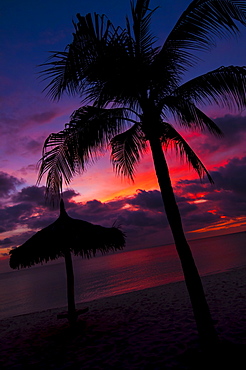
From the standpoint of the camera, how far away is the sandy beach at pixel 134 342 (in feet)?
15.5

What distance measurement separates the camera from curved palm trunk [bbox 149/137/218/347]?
418 cm

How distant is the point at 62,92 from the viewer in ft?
17.5

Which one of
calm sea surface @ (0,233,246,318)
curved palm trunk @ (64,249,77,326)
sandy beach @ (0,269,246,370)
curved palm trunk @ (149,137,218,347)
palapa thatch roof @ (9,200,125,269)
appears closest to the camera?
curved palm trunk @ (149,137,218,347)

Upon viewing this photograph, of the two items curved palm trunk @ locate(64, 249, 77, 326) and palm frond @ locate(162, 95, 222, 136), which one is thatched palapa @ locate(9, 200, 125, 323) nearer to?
curved palm trunk @ locate(64, 249, 77, 326)

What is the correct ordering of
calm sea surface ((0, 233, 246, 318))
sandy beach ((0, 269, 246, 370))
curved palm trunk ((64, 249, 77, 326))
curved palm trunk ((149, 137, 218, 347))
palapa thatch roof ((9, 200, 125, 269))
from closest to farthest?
curved palm trunk ((149, 137, 218, 347)), sandy beach ((0, 269, 246, 370)), palapa thatch roof ((9, 200, 125, 269)), curved palm trunk ((64, 249, 77, 326)), calm sea surface ((0, 233, 246, 318))

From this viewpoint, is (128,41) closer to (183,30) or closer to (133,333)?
(183,30)

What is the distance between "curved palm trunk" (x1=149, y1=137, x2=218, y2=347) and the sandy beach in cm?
37

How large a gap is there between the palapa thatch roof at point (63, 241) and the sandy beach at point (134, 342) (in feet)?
6.47

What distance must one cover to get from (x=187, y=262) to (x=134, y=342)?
8.89 feet

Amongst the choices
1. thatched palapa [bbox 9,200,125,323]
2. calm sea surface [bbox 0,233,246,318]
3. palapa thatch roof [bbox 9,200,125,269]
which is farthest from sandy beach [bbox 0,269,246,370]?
calm sea surface [bbox 0,233,246,318]

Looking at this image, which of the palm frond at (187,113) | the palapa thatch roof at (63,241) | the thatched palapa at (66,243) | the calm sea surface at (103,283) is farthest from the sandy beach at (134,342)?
the calm sea surface at (103,283)

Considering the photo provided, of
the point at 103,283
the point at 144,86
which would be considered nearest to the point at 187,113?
the point at 144,86

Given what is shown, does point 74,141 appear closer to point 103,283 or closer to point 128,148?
point 128,148

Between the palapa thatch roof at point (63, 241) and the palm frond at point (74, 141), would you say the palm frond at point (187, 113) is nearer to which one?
the palm frond at point (74, 141)
